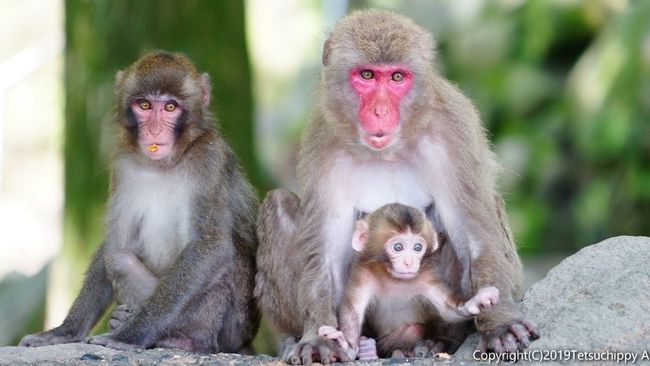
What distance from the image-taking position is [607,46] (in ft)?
41.7

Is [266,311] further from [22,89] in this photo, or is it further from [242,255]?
[22,89]

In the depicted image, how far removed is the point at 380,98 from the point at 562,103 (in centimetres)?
Answer: 815

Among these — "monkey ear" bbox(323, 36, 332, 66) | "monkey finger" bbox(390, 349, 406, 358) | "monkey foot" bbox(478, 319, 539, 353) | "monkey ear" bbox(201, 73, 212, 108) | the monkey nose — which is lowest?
"monkey finger" bbox(390, 349, 406, 358)

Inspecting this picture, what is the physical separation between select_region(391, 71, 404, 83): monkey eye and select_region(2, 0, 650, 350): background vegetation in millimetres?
908

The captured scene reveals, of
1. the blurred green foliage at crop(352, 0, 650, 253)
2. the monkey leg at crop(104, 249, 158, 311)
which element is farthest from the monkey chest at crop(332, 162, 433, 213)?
the blurred green foliage at crop(352, 0, 650, 253)

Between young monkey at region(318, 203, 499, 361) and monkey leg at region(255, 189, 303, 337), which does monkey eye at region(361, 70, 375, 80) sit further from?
monkey leg at region(255, 189, 303, 337)

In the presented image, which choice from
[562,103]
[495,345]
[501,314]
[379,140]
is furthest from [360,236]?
[562,103]

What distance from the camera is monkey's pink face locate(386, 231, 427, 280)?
6.28 meters

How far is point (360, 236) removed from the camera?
6492 mm

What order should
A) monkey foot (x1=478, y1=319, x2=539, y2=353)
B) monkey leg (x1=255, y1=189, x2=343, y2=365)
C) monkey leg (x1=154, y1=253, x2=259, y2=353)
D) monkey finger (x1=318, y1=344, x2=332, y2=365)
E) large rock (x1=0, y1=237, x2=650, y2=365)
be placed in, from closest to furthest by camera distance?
large rock (x1=0, y1=237, x2=650, y2=365) → monkey foot (x1=478, y1=319, x2=539, y2=353) → monkey finger (x1=318, y1=344, x2=332, y2=365) → monkey leg (x1=255, y1=189, x2=343, y2=365) → monkey leg (x1=154, y1=253, x2=259, y2=353)

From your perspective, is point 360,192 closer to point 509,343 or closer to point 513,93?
point 509,343

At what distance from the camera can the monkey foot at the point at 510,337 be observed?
6.01 metres

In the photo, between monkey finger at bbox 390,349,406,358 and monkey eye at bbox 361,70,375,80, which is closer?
monkey eye at bbox 361,70,375,80

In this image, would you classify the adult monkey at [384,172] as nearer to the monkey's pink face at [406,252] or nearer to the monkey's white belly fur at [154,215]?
the monkey's pink face at [406,252]
